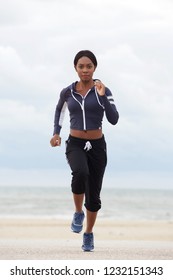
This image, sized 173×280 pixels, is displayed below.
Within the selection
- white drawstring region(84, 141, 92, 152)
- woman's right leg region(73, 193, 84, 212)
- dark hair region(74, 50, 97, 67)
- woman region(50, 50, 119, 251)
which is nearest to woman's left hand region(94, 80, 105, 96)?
woman region(50, 50, 119, 251)

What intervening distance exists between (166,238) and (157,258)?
1063 cm

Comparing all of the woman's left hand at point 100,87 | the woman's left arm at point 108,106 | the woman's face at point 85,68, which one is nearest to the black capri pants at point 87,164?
the woman's left arm at point 108,106

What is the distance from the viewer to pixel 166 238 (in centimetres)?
1973

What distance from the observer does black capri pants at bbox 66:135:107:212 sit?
9219mm

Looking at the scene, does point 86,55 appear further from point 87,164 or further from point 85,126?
A: point 87,164

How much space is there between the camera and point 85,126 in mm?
9359

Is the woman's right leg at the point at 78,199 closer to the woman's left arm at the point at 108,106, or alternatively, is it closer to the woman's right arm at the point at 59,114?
the woman's right arm at the point at 59,114

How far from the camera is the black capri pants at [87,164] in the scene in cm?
922

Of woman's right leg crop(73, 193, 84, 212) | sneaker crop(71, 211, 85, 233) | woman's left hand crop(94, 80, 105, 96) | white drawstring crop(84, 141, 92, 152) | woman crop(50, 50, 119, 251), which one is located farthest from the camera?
sneaker crop(71, 211, 85, 233)

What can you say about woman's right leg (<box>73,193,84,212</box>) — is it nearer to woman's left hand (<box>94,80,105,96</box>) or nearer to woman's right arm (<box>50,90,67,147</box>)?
woman's right arm (<box>50,90,67,147</box>)

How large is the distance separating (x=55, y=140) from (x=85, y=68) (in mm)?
1070

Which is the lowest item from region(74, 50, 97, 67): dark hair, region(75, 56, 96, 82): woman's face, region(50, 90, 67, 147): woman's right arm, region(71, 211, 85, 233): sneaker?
region(71, 211, 85, 233): sneaker

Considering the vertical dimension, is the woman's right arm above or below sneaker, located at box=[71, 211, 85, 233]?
above
